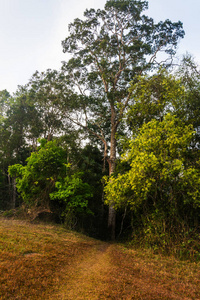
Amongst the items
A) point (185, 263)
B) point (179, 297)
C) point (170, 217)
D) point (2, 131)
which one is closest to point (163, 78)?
point (170, 217)

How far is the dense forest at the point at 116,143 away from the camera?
7.21 meters

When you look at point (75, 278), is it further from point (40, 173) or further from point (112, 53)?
point (112, 53)

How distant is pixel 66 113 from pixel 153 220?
11.6 m

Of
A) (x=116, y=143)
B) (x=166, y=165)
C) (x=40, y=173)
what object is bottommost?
(x=40, y=173)

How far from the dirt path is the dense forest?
3099mm

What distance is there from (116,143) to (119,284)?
12136mm

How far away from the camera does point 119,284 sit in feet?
11.4

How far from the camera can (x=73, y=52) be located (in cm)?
1580

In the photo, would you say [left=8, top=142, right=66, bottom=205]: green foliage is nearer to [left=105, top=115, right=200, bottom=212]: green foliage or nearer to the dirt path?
[left=105, top=115, right=200, bottom=212]: green foliage

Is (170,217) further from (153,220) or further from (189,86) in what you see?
(189,86)

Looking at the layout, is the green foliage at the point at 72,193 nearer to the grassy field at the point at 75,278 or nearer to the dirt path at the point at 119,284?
the grassy field at the point at 75,278

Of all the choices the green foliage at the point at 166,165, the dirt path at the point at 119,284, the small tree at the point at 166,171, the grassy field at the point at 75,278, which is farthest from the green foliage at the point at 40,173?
the dirt path at the point at 119,284

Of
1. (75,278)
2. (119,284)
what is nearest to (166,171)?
(119,284)

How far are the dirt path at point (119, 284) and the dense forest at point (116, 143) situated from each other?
310 cm
